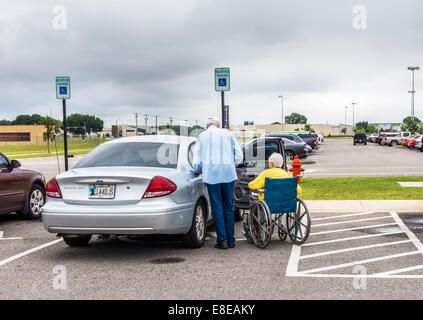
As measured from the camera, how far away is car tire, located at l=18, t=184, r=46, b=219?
10.2 m

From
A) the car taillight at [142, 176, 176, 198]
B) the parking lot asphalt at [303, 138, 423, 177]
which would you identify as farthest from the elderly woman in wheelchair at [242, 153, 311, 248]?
the parking lot asphalt at [303, 138, 423, 177]

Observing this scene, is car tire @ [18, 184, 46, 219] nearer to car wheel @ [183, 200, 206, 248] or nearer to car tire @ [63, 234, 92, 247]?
car tire @ [63, 234, 92, 247]

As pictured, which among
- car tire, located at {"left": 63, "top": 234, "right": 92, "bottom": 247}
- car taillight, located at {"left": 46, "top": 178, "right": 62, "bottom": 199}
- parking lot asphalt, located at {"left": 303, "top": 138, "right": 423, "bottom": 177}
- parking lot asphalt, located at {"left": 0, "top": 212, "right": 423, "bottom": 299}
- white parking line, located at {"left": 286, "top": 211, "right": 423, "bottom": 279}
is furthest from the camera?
parking lot asphalt, located at {"left": 303, "top": 138, "right": 423, "bottom": 177}

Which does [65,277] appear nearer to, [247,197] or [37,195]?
[247,197]

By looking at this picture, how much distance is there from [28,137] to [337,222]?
98.5 meters

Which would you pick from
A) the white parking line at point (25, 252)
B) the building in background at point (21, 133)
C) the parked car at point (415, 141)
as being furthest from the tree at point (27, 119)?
the white parking line at point (25, 252)

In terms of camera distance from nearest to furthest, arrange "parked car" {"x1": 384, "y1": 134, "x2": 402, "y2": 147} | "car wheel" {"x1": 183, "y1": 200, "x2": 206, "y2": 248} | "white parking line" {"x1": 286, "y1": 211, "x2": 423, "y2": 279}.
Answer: "white parking line" {"x1": 286, "y1": 211, "x2": 423, "y2": 279}, "car wheel" {"x1": 183, "y1": 200, "x2": 206, "y2": 248}, "parked car" {"x1": 384, "y1": 134, "x2": 402, "y2": 147}

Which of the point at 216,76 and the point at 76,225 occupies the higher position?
the point at 216,76

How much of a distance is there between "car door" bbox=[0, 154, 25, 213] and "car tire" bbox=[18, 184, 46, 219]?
19 cm

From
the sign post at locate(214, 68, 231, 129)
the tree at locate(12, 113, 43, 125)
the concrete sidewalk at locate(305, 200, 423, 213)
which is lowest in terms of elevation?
the concrete sidewalk at locate(305, 200, 423, 213)

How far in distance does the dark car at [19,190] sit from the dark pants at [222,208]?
173 inches

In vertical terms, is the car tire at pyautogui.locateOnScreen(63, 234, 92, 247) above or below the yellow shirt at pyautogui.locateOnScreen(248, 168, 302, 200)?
below

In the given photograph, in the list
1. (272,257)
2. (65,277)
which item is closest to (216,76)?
(272,257)

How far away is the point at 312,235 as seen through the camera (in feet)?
26.6
